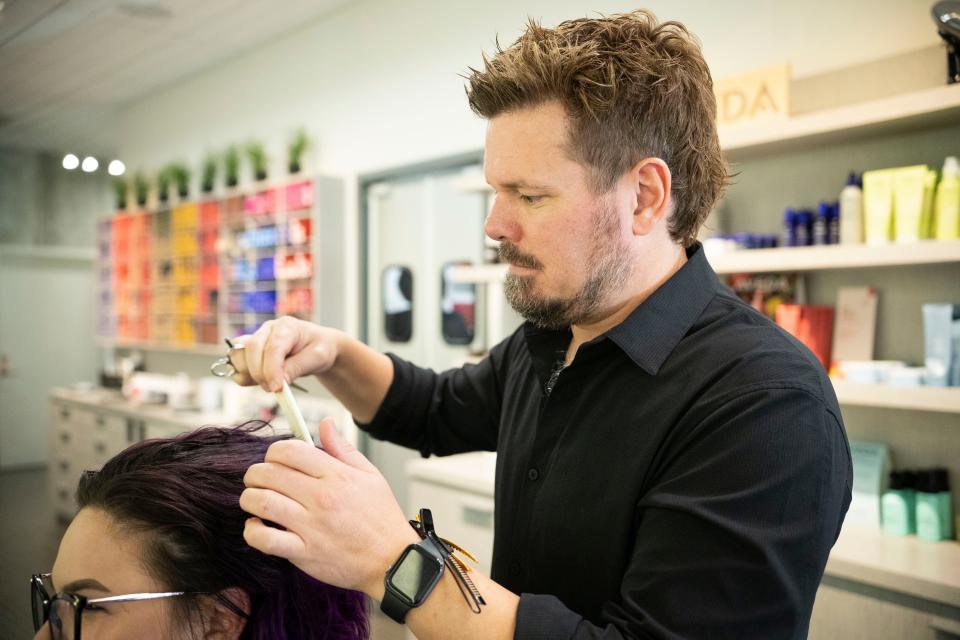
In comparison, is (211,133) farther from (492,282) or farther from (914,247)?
(914,247)

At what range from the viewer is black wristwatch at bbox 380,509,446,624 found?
808 millimetres

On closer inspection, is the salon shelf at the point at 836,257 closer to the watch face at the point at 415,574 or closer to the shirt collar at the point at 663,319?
the shirt collar at the point at 663,319

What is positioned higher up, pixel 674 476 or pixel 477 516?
pixel 674 476

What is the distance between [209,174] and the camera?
208 inches

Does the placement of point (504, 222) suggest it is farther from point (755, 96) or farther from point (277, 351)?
point (755, 96)

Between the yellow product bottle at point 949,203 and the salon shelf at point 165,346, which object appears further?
the salon shelf at point 165,346

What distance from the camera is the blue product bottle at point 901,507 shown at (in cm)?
219

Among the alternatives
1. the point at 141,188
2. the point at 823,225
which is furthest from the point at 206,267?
the point at 823,225

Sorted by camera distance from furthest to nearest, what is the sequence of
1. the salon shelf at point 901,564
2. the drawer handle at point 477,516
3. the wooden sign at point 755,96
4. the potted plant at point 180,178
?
the potted plant at point 180,178, the drawer handle at point 477,516, the wooden sign at point 755,96, the salon shelf at point 901,564

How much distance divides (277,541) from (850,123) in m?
2.11

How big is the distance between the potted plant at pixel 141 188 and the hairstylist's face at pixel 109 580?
5.50m

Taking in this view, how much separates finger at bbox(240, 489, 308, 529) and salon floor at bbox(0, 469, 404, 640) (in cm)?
40

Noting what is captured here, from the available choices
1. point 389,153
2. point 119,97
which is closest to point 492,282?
point 389,153

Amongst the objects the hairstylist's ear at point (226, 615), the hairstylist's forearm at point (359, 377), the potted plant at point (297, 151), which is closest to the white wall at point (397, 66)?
the potted plant at point (297, 151)
